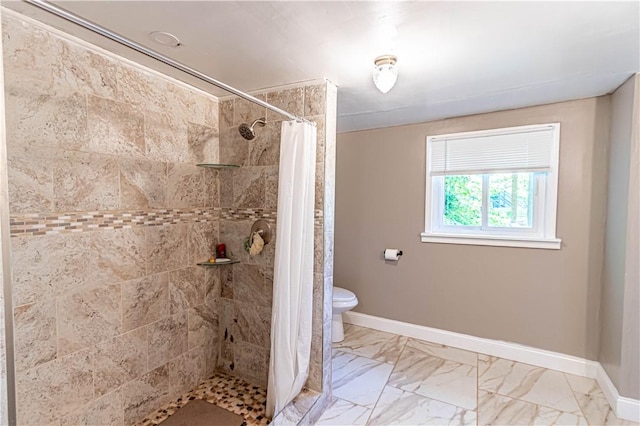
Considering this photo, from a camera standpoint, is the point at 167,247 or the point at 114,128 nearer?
the point at 114,128

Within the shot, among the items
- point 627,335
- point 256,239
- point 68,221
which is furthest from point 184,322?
point 627,335

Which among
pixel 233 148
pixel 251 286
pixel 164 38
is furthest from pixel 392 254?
pixel 164 38

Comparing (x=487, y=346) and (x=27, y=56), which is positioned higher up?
(x=27, y=56)

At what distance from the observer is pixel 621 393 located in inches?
73.2

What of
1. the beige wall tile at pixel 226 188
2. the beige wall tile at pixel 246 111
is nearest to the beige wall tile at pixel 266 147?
the beige wall tile at pixel 246 111

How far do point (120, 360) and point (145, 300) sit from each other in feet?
1.09

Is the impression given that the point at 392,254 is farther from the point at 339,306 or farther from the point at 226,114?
the point at 226,114

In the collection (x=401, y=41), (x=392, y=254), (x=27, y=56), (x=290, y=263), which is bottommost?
(x=392, y=254)

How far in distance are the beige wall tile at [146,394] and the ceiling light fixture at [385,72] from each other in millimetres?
2156

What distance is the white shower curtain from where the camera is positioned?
1.78 m

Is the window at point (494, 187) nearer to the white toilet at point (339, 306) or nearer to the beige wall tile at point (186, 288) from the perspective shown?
the white toilet at point (339, 306)

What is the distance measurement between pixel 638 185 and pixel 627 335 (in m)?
0.92

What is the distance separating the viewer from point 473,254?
8.73ft

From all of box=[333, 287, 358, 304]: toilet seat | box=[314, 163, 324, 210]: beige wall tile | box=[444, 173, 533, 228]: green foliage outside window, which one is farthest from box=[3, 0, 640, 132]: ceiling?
box=[333, 287, 358, 304]: toilet seat
